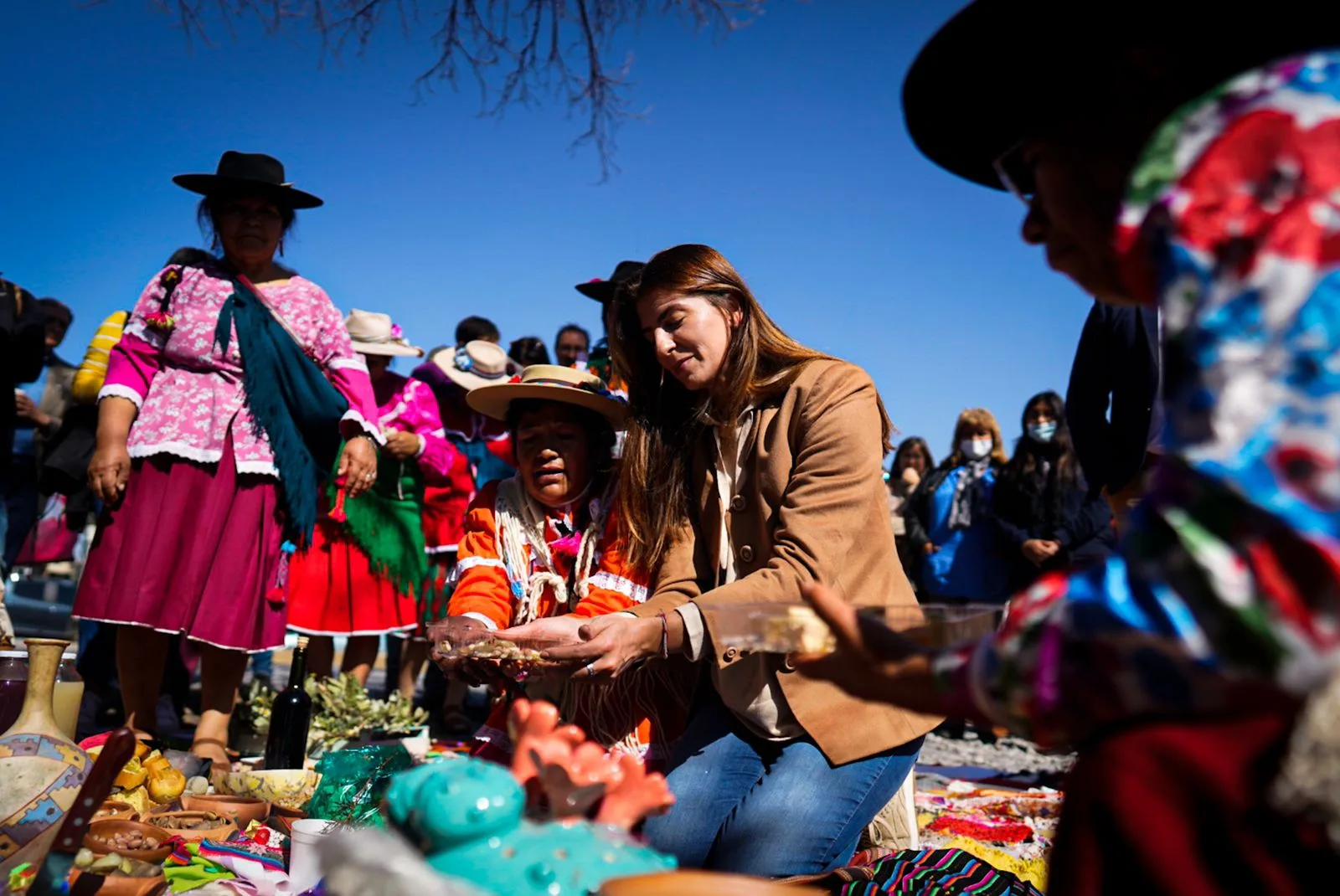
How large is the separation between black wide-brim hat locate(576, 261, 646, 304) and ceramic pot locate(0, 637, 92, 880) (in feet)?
10.7

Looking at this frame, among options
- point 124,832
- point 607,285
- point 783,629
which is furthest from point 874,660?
point 607,285

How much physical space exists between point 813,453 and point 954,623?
4.01 feet

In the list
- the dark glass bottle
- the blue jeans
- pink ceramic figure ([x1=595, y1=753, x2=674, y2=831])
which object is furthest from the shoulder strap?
pink ceramic figure ([x1=595, y1=753, x2=674, y2=831])

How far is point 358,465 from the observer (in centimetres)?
422

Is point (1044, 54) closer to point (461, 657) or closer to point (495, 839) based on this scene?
point (495, 839)

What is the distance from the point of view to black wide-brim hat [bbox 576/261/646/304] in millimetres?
5328

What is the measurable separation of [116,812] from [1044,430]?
5665 millimetres

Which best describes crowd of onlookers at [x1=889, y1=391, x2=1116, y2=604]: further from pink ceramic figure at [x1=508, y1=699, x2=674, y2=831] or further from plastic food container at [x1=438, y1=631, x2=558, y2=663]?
pink ceramic figure at [x1=508, y1=699, x2=674, y2=831]

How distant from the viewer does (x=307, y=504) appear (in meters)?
4.31

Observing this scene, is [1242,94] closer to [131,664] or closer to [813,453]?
[813,453]

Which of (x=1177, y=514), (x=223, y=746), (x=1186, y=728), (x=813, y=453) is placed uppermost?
(x=813, y=453)

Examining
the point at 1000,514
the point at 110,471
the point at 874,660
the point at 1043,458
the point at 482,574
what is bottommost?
the point at 874,660

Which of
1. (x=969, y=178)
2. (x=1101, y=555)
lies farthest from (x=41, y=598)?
(x=969, y=178)

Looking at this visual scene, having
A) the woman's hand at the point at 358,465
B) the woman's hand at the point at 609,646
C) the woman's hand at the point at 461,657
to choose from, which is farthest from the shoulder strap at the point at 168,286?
the woman's hand at the point at 609,646
